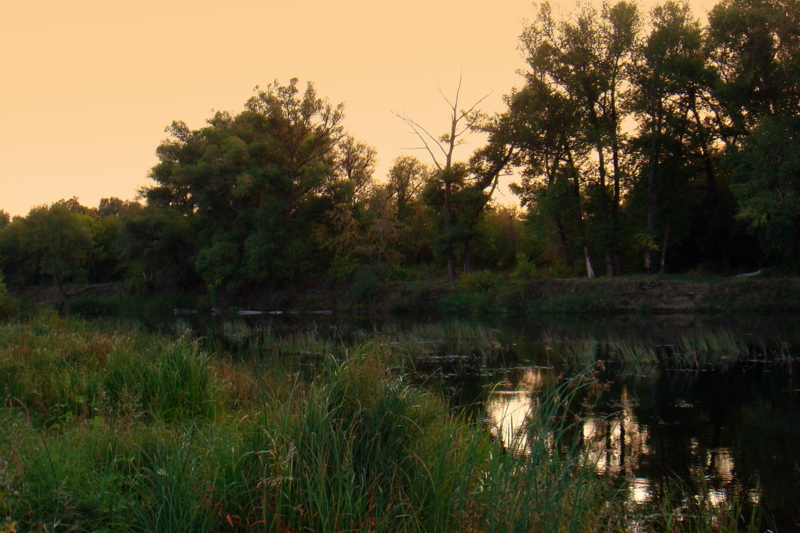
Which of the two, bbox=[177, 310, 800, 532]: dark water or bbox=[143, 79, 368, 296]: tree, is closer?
bbox=[177, 310, 800, 532]: dark water

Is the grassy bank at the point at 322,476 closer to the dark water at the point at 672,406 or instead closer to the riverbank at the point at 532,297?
the dark water at the point at 672,406

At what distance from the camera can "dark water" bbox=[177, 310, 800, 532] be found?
24.2 ft

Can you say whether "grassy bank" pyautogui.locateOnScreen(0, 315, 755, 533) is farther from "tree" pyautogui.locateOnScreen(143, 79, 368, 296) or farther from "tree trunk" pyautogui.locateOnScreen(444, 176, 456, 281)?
"tree" pyautogui.locateOnScreen(143, 79, 368, 296)

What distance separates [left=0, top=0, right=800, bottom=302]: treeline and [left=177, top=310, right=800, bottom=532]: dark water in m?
14.5

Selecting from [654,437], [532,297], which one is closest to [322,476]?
[654,437]

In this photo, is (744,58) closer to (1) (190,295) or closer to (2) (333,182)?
(2) (333,182)

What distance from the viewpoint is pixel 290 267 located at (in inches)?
1857

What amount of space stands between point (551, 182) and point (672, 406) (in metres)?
27.3

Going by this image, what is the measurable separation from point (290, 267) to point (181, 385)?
39.0 metres

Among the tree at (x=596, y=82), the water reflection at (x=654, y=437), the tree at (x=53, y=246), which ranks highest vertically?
the tree at (x=596, y=82)

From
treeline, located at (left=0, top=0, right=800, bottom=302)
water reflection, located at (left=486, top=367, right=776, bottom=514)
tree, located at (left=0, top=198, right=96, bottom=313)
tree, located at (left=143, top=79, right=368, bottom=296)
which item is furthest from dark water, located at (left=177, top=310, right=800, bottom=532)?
tree, located at (left=0, top=198, right=96, bottom=313)

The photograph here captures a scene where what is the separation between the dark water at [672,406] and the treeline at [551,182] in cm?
1449

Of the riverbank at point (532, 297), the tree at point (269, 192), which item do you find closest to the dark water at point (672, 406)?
the riverbank at point (532, 297)

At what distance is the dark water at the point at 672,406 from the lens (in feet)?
24.2
